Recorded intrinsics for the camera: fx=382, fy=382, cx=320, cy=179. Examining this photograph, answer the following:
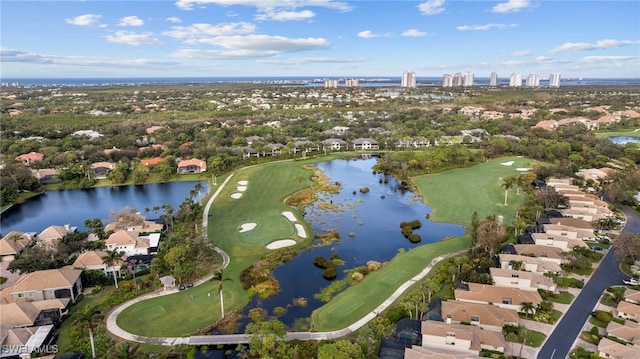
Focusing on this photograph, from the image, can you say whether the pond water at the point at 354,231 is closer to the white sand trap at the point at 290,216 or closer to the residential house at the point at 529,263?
the white sand trap at the point at 290,216

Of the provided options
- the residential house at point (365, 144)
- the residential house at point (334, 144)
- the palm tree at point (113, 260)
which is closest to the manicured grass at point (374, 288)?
the palm tree at point (113, 260)

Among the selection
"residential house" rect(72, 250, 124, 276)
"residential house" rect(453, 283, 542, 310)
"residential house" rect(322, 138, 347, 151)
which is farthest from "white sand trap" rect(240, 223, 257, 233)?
"residential house" rect(322, 138, 347, 151)

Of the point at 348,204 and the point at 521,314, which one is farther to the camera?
the point at 348,204

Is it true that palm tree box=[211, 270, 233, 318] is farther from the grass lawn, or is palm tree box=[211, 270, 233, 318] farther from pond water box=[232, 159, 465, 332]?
pond water box=[232, 159, 465, 332]

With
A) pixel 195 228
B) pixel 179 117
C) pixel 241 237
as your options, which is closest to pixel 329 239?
pixel 241 237

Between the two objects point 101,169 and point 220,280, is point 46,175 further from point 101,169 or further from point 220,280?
point 220,280

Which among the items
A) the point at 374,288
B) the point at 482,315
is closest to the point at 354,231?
the point at 374,288

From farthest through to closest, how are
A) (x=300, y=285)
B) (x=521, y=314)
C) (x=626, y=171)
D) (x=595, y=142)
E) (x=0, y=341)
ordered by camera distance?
(x=595, y=142) < (x=626, y=171) < (x=300, y=285) < (x=521, y=314) < (x=0, y=341)

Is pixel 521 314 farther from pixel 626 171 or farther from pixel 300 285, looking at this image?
pixel 626 171
